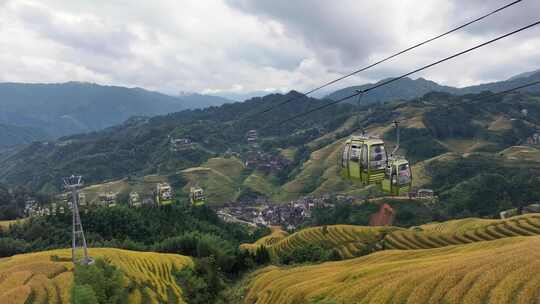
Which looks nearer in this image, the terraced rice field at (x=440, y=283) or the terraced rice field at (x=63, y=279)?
the terraced rice field at (x=440, y=283)

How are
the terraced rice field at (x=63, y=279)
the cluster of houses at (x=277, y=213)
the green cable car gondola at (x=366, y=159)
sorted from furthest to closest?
the cluster of houses at (x=277, y=213) → the terraced rice field at (x=63, y=279) → the green cable car gondola at (x=366, y=159)

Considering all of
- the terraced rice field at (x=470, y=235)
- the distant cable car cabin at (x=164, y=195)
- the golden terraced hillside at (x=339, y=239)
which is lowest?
the golden terraced hillside at (x=339, y=239)

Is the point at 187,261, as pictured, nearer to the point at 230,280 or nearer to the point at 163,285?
the point at 230,280

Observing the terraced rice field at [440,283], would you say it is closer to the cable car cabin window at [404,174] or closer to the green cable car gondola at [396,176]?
the green cable car gondola at [396,176]

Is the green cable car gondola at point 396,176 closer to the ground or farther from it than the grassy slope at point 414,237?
farther from it

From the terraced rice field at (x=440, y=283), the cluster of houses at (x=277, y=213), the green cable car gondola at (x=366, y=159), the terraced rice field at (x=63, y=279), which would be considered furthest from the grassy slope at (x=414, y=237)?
the cluster of houses at (x=277, y=213)

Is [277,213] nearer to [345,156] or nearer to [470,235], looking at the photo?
[470,235]

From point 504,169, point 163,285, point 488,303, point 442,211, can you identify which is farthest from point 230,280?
point 504,169

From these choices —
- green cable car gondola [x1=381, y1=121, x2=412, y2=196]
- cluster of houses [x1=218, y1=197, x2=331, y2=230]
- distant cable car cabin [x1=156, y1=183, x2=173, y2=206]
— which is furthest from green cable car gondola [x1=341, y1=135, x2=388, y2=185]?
cluster of houses [x1=218, y1=197, x2=331, y2=230]
